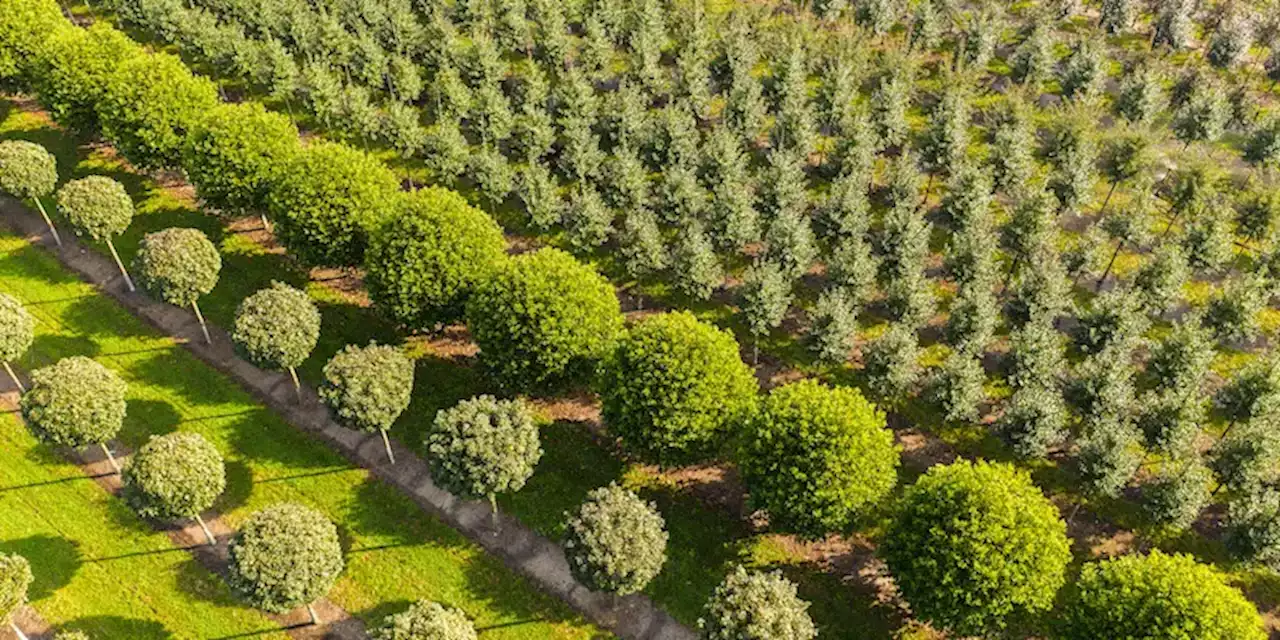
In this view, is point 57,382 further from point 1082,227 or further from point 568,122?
point 1082,227

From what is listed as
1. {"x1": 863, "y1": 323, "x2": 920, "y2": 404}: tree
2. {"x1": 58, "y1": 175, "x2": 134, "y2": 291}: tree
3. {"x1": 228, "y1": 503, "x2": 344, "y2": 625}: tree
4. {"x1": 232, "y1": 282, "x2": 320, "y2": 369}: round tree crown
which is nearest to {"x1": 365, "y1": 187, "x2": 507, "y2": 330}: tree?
{"x1": 232, "y1": 282, "x2": 320, "y2": 369}: round tree crown

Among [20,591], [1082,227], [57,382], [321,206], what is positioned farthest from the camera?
[1082,227]

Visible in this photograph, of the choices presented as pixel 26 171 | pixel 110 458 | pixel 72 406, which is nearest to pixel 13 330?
pixel 72 406

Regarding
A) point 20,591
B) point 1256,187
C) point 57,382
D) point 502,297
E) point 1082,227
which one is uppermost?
point 1256,187

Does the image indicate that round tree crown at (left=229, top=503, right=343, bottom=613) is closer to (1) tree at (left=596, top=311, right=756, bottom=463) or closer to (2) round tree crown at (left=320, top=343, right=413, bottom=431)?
(2) round tree crown at (left=320, top=343, right=413, bottom=431)

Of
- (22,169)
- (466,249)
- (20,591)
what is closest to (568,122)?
(466,249)

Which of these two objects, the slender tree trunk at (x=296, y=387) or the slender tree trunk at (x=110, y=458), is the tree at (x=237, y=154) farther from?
the slender tree trunk at (x=110, y=458)

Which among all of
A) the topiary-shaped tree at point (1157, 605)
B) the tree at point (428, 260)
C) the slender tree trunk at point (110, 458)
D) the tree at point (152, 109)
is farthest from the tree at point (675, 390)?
the tree at point (152, 109)
